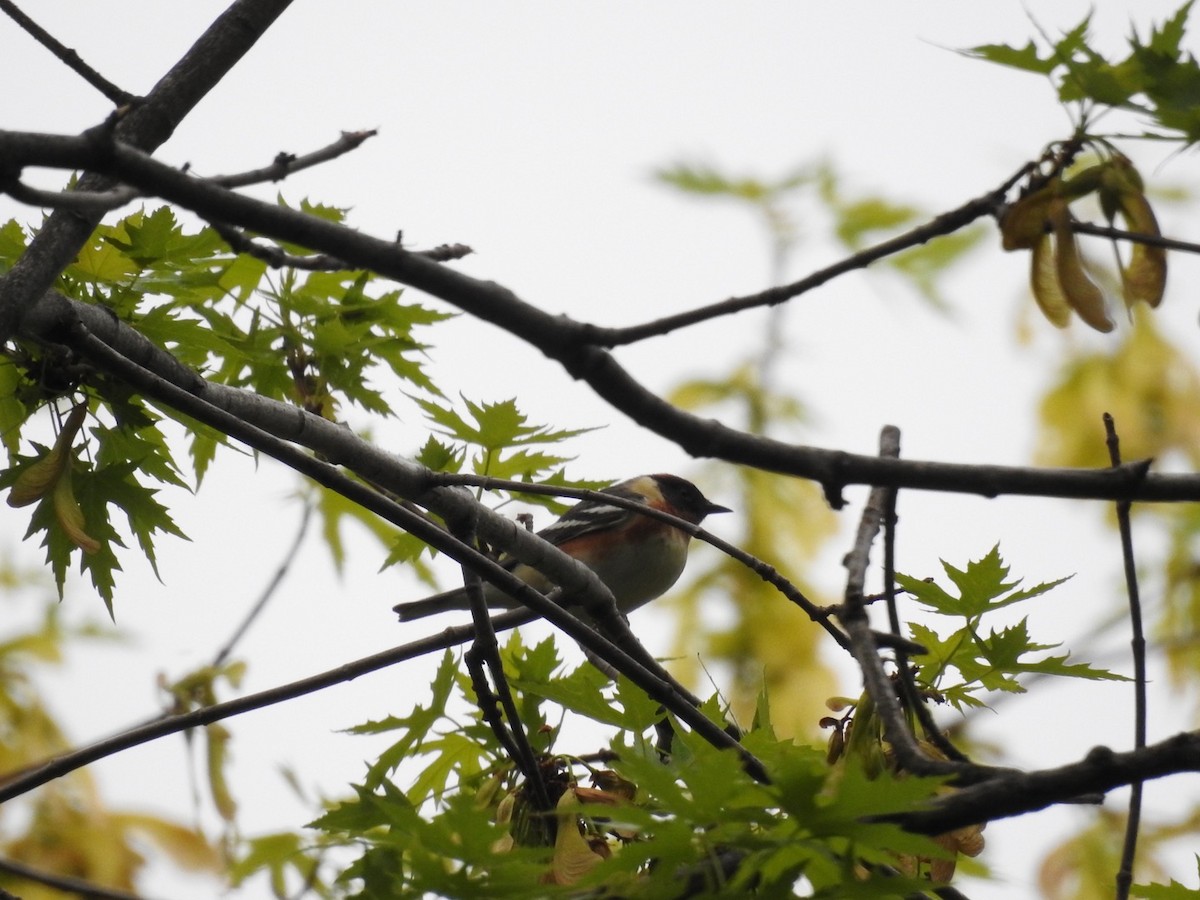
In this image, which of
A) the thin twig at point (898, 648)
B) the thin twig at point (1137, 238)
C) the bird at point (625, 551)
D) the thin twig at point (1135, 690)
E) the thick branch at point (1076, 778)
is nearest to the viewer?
the thick branch at point (1076, 778)

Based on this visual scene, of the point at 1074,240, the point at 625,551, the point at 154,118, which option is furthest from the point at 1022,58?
the point at 625,551

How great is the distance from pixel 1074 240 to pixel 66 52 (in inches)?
84.6

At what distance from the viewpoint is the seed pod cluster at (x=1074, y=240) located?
2.36 m

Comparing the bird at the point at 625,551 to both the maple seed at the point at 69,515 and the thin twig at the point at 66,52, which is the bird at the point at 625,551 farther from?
the thin twig at the point at 66,52

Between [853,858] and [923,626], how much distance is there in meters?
1.10

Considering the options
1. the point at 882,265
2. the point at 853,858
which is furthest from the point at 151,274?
the point at 882,265

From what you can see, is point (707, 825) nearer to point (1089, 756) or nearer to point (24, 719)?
point (1089, 756)

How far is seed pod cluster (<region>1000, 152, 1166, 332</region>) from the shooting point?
2357 mm

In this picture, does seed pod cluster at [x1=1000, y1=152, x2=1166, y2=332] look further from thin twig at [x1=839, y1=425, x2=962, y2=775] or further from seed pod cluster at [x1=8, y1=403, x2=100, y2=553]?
seed pod cluster at [x1=8, y1=403, x2=100, y2=553]

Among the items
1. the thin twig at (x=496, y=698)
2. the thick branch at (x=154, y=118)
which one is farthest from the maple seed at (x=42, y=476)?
the thin twig at (x=496, y=698)

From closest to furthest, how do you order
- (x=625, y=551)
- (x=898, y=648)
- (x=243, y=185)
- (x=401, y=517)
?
(x=243, y=185), (x=898, y=648), (x=401, y=517), (x=625, y=551)

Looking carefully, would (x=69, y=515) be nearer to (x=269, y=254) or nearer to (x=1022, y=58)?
(x=269, y=254)

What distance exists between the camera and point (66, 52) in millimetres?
2676

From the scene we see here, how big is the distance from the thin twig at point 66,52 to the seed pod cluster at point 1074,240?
1.86 meters
